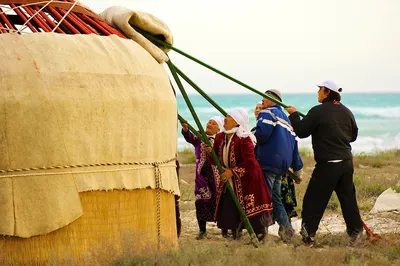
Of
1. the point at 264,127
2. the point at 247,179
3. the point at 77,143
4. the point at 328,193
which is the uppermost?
the point at 77,143

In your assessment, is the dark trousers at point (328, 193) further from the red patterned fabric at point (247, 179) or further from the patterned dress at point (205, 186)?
the patterned dress at point (205, 186)

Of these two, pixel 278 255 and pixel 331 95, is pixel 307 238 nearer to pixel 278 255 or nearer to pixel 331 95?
pixel 331 95

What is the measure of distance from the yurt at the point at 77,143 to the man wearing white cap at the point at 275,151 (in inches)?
65.5

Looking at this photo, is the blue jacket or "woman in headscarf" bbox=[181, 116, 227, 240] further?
"woman in headscarf" bbox=[181, 116, 227, 240]

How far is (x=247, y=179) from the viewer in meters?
8.27

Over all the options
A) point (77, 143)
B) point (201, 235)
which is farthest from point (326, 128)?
point (77, 143)

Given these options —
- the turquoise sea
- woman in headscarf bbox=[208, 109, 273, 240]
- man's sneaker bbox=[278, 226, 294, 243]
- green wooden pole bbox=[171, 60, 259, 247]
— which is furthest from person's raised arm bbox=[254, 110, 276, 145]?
the turquoise sea

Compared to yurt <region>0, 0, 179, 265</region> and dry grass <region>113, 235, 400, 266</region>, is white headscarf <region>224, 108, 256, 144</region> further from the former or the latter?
yurt <region>0, 0, 179, 265</region>

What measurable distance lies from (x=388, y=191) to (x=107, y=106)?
579 cm

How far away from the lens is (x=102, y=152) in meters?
6.55

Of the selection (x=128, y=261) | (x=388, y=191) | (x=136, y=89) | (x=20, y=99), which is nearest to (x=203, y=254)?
(x=128, y=261)

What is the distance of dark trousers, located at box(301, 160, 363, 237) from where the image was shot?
326 inches

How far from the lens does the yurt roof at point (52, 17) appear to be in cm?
689

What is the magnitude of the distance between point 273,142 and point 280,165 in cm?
23
